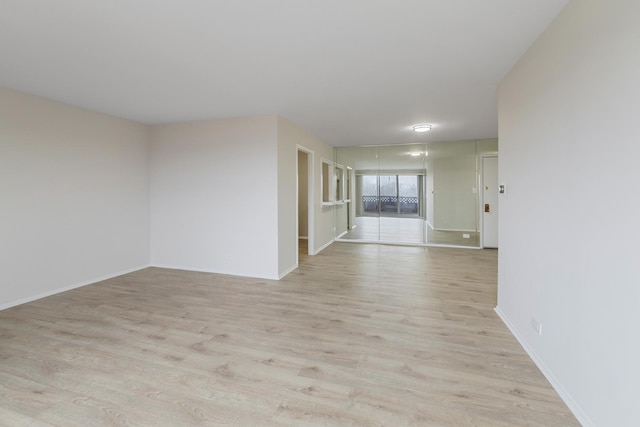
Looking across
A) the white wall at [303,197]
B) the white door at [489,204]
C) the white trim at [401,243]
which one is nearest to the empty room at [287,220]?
the white trim at [401,243]

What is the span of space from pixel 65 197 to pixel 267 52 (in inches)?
138

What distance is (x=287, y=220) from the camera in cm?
462

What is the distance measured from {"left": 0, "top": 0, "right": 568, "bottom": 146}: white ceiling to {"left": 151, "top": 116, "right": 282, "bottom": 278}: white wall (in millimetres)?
547

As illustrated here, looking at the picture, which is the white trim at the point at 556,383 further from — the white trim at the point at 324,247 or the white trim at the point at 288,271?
the white trim at the point at 324,247

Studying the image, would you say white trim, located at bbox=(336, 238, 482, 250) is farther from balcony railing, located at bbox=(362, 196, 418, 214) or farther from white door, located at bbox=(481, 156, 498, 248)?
balcony railing, located at bbox=(362, 196, 418, 214)

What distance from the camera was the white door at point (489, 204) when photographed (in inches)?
255

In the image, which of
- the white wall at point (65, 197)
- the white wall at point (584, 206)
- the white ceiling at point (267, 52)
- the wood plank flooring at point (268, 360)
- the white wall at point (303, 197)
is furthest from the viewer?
the white wall at point (303, 197)

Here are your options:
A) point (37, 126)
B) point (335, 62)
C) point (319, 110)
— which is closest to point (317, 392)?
point (335, 62)

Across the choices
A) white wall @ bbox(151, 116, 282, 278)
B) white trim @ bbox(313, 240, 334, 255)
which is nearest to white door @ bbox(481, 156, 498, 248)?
white trim @ bbox(313, 240, 334, 255)

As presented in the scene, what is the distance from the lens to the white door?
6.47 m

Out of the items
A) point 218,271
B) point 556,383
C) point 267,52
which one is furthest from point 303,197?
point 556,383

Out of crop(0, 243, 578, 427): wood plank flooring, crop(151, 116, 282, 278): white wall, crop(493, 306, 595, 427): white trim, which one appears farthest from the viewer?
crop(151, 116, 282, 278): white wall

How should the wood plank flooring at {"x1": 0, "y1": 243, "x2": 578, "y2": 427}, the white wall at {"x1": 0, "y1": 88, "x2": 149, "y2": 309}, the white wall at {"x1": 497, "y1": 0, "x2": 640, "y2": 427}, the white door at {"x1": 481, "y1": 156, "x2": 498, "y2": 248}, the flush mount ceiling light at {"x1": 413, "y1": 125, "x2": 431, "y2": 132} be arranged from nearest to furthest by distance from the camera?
the white wall at {"x1": 497, "y1": 0, "x2": 640, "y2": 427}
the wood plank flooring at {"x1": 0, "y1": 243, "x2": 578, "y2": 427}
the white wall at {"x1": 0, "y1": 88, "x2": 149, "y2": 309}
the flush mount ceiling light at {"x1": 413, "y1": 125, "x2": 431, "y2": 132}
the white door at {"x1": 481, "y1": 156, "x2": 498, "y2": 248}

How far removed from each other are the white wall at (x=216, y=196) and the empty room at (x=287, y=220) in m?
0.04
